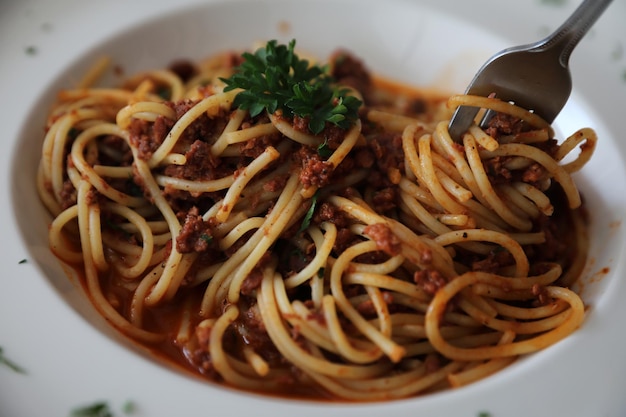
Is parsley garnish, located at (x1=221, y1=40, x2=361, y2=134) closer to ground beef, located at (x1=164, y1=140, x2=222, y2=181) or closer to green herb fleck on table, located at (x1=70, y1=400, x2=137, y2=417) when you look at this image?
ground beef, located at (x1=164, y1=140, x2=222, y2=181)

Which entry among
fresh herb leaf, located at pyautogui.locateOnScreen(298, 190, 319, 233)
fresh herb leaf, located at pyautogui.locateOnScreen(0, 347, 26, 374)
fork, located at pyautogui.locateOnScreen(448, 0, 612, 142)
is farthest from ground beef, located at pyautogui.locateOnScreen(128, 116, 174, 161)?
fork, located at pyautogui.locateOnScreen(448, 0, 612, 142)

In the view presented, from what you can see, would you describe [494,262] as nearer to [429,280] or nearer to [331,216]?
[429,280]

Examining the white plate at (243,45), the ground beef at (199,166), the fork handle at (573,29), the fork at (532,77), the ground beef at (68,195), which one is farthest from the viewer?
the ground beef at (68,195)

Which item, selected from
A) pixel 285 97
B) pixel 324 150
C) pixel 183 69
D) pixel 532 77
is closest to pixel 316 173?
pixel 324 150

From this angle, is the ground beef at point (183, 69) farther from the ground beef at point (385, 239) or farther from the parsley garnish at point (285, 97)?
the ground beef at point (385, 239)

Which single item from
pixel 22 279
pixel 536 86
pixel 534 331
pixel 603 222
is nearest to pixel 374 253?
pixel 534 331

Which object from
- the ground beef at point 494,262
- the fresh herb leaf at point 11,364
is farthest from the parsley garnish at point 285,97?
the fresh herb leaf at point 11,364

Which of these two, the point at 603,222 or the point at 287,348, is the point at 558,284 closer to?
the point at 603,222
